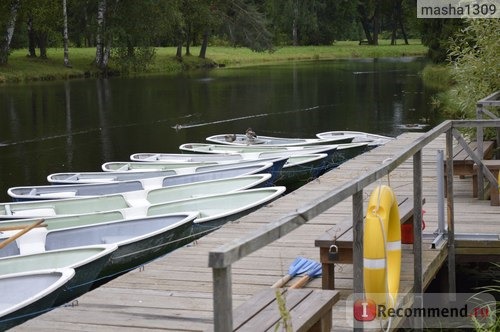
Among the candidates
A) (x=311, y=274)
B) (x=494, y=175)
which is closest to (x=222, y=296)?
(x=311, y=274)

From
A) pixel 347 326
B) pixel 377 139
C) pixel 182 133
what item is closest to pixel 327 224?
pixel 347 326

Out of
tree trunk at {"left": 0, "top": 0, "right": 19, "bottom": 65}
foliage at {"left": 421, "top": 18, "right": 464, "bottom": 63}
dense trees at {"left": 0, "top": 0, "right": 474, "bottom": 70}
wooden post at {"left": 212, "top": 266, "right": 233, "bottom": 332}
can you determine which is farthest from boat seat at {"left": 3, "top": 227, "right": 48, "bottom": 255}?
tree trunk at {"left": 0, "top": 0, "right": 19, "bottom": 65}

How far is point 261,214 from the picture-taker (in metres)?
9.73

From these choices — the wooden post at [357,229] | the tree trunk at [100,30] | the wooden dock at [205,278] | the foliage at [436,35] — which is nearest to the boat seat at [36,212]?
the wooden dock at [205,278]

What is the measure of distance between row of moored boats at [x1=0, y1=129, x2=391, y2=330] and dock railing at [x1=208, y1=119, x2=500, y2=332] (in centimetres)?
286

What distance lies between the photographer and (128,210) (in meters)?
10.9

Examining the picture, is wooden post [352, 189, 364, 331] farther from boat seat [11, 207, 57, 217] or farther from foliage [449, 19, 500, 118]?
foliage [449, 19, 500, 118]

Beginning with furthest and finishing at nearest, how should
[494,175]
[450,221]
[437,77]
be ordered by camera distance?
[437,77] < [494,175] < [450,221]

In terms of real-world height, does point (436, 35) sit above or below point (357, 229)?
above

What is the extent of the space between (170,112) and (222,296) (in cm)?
2866

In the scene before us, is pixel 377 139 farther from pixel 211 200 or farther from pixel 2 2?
pixel 2 2

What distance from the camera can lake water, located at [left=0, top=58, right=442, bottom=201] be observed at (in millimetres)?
23047

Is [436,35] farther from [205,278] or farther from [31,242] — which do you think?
[205,278]

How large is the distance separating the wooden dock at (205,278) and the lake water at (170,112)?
9.53 metres
